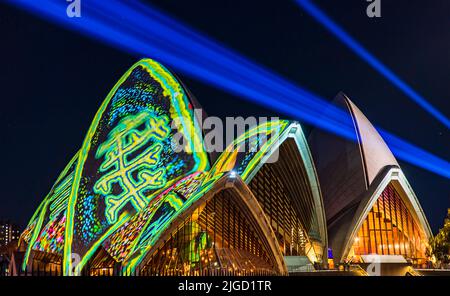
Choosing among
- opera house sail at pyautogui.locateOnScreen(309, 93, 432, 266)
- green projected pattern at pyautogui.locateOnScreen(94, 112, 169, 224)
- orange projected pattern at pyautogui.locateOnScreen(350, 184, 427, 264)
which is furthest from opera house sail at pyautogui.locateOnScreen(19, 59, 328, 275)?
orange projected pattern at pyautogui.locateOnScreen(350, 184, 427, 264)

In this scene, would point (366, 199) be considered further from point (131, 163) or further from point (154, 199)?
point (131, 163)

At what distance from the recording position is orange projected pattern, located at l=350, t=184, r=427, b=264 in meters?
36.4

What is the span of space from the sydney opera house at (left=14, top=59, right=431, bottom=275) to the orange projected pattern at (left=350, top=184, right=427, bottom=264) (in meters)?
4.55

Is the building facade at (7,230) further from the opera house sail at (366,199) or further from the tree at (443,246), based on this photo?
the tree at (443,246)

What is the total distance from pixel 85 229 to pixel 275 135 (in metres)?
11.8

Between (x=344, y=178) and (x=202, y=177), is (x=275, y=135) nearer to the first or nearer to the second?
(x=202, y=177)

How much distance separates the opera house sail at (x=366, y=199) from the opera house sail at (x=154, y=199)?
926cm

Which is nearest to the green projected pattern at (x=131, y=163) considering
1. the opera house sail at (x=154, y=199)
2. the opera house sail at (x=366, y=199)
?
the opera house sail at (x=154, y=199)

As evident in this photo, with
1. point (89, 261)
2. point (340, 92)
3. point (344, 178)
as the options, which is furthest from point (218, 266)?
point (340, 92)

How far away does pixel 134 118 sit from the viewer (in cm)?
2233

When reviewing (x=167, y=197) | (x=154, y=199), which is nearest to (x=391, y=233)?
(x=167, y=197)

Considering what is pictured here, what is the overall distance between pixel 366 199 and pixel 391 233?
6859mm

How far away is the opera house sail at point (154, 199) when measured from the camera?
18672 mm

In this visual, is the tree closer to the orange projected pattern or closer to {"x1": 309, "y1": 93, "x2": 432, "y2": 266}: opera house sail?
{"x1": 309, "y1": 93, "x2": 432, "y2": 266}: opera house sail
